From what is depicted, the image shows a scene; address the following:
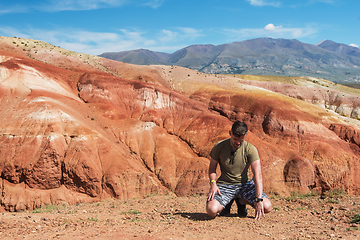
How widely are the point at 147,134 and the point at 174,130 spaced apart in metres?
3.61

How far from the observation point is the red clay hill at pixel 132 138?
19.8 m

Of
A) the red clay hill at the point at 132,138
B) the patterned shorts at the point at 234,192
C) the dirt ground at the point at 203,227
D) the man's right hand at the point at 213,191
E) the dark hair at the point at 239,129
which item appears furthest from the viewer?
the red clay hill at the point at 132,138

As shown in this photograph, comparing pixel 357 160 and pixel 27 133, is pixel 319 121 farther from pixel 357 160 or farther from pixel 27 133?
pixel 27 133

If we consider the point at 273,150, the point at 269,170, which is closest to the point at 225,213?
the point at 269,170

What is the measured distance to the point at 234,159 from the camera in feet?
19.6

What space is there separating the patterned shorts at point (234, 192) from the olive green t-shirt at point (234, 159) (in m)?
0.12

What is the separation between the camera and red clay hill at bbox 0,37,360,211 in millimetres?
19797

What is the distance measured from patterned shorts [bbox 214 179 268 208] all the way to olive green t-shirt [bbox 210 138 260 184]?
4.6 inches

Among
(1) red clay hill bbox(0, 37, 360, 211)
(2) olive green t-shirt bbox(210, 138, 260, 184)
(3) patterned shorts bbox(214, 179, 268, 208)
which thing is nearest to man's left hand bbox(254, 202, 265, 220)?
(3) patterned shorts bbox(214, 179, 268, 208)

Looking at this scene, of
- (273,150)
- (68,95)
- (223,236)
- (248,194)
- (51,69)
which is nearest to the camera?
(223,236)

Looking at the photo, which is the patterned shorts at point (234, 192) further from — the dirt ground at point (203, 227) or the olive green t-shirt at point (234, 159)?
the dirt ground at point (203, 227)

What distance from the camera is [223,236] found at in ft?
16.6

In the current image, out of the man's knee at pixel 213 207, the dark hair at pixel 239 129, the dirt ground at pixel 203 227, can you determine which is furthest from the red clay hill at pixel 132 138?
the dark hair at pixel 239 129

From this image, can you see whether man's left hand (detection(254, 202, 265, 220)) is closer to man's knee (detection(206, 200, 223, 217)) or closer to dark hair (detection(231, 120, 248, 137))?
man's knee (detection(206, 200, 223, 217))
